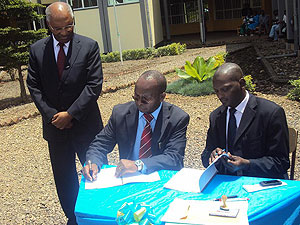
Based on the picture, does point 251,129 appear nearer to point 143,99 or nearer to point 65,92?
point 143,99

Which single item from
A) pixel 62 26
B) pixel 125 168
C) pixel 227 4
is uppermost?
pixel 227 4

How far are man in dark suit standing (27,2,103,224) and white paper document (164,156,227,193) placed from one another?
3.92 ft

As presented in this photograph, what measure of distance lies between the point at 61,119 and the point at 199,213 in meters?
1.70

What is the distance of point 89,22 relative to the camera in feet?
60.7

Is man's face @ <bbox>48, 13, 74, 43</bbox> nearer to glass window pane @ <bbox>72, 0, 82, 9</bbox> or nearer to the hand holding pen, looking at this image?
the hand holding pen

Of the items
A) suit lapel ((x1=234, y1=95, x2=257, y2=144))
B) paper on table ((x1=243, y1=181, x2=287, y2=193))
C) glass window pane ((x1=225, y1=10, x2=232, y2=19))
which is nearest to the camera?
paper on table ((x1=243, y1=181, x2=287, y2=193))

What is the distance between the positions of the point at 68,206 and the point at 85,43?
150 cm

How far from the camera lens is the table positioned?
2049mm

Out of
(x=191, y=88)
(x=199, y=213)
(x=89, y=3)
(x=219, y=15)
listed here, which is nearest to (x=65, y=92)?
(x=199, y=213)

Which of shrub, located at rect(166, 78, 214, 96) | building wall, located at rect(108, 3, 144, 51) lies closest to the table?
shrub, located at rect(166, 78, 214, 96)

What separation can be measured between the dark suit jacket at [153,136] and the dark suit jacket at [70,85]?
13.2 inches

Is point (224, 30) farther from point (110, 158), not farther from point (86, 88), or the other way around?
point (86, 88)

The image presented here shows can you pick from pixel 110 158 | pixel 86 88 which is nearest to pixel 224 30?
pixel 110 158

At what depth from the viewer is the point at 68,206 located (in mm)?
3557
